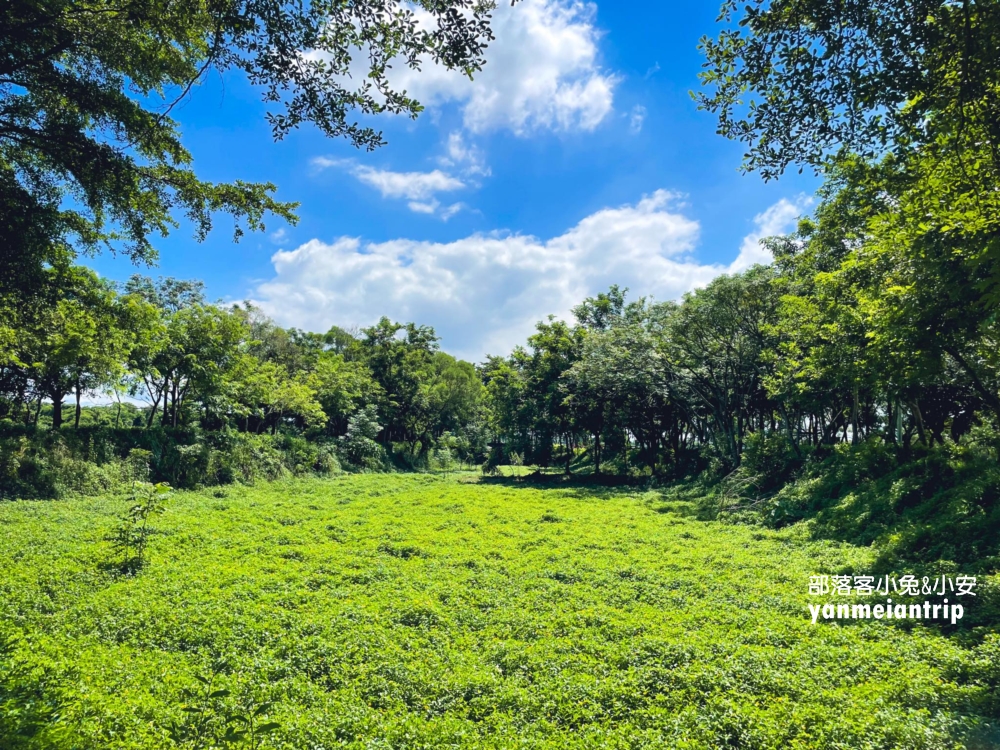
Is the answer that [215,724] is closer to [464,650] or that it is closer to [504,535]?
[464,650]

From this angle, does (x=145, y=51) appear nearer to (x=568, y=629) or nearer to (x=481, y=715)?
(x=481, y=715)

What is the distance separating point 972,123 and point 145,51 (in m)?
9.81

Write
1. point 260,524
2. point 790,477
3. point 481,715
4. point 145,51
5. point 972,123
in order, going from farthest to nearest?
point 790,477 < point 260,524 < point 145,51 < point 972,123 < point 481,715

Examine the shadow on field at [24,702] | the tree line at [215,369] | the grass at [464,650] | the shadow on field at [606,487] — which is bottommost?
the shadow on field at [606,487]

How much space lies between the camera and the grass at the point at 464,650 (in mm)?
4184

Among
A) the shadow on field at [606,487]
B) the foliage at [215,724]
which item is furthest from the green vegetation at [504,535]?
the shadow on field at [606,487]

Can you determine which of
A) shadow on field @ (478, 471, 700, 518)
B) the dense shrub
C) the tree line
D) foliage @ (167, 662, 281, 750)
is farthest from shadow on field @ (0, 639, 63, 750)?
shadow on field @ (478, 471, 700, 518)

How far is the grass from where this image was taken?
13.7 feet

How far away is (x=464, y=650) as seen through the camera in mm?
6000

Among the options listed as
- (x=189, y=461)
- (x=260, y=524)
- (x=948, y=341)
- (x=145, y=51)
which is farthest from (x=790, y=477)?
(x=189, y=461)

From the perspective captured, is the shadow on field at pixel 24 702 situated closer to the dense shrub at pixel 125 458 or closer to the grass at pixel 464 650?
the grass at pixel 464 650

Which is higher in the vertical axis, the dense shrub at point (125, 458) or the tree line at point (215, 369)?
the tree line at point (215, 369)

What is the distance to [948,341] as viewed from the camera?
888cm

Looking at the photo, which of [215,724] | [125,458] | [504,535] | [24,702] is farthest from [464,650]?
[125,458]
